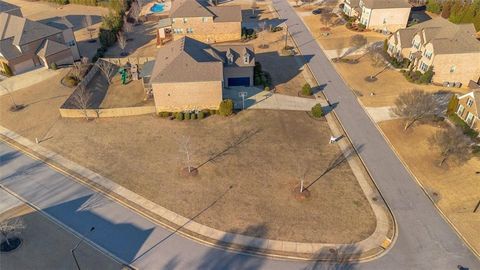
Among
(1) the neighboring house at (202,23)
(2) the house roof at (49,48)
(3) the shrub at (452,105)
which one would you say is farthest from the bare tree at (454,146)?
(2) the house roof at (49,48)

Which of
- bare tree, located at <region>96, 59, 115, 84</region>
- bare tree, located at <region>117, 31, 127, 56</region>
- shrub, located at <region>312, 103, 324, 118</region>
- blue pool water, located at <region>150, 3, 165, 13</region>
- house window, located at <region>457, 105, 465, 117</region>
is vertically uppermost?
blue pool water, located at <region>150, 3, 165, 13</region>

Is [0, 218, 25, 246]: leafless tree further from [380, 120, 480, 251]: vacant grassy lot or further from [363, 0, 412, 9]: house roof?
[363, 0, 412, 9]: house roof

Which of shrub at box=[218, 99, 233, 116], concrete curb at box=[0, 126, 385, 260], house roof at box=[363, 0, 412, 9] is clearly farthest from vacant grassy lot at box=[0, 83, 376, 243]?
house roof at box=[363, 0, 412, 9]

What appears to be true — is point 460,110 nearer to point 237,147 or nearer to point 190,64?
point 237,147

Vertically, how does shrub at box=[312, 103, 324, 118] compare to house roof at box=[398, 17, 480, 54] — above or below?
below

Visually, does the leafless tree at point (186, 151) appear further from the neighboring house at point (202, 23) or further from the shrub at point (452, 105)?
the shrub at point (452, 105)

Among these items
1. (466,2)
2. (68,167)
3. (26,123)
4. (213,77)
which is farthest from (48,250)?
(466,2)

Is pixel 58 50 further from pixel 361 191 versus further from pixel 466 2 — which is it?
pixel 466 2
